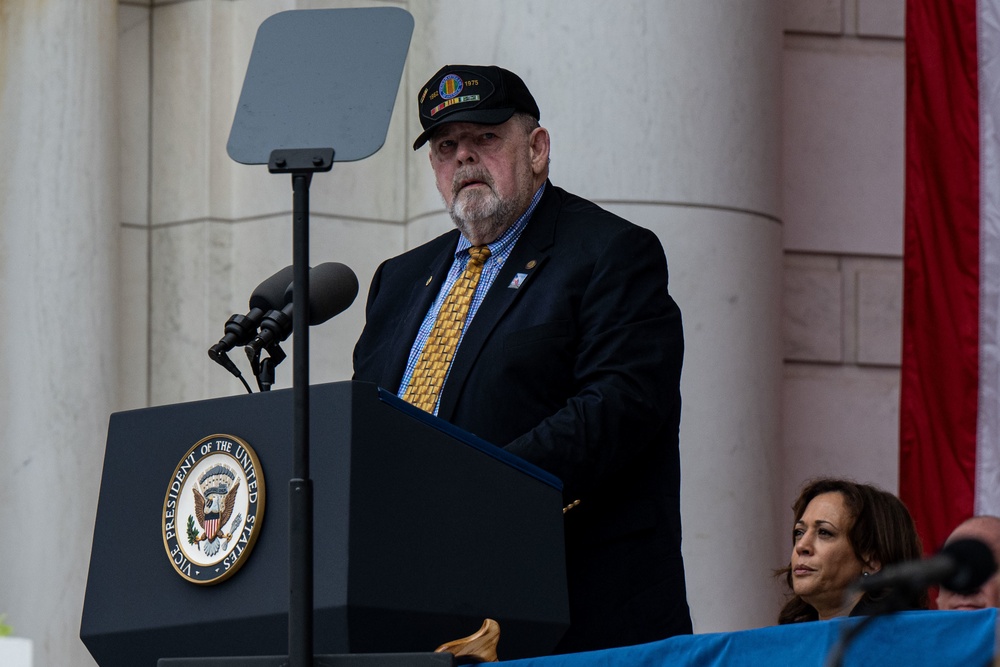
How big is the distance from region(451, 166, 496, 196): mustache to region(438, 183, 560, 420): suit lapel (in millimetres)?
148

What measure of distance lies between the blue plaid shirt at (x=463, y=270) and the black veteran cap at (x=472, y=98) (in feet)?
0.77

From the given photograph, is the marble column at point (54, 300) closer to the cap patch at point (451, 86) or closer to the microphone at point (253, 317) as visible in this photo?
the cap patch at point (451, 86)

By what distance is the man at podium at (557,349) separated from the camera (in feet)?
11.7

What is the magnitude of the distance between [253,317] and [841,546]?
214cm

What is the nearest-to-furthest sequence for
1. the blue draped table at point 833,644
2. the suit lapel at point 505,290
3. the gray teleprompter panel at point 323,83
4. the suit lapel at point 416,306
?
the blue draped table at point 833,644
the gray teleprompter panel at point 323,83
the suit lapel at point 505,290
the suit lapel at point 416,306

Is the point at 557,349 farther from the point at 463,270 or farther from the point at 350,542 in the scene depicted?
the point at 350,542

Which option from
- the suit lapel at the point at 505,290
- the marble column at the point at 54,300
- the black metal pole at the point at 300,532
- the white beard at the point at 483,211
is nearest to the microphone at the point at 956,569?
the black metal pole at the point at 300,532

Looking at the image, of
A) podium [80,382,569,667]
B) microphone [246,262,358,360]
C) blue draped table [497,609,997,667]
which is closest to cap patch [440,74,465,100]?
microphone [246,262,358,360]

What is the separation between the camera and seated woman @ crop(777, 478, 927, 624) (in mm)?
4516

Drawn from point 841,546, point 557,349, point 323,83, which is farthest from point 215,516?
point 841,546

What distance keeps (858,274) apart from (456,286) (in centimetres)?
277

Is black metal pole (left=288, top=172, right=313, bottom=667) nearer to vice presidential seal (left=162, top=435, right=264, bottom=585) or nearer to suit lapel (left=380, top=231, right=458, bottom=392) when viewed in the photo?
vice presidential seal (left=162, top=435, right=264, bottom=585)

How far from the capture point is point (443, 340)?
390 cm

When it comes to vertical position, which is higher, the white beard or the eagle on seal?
the white beard
